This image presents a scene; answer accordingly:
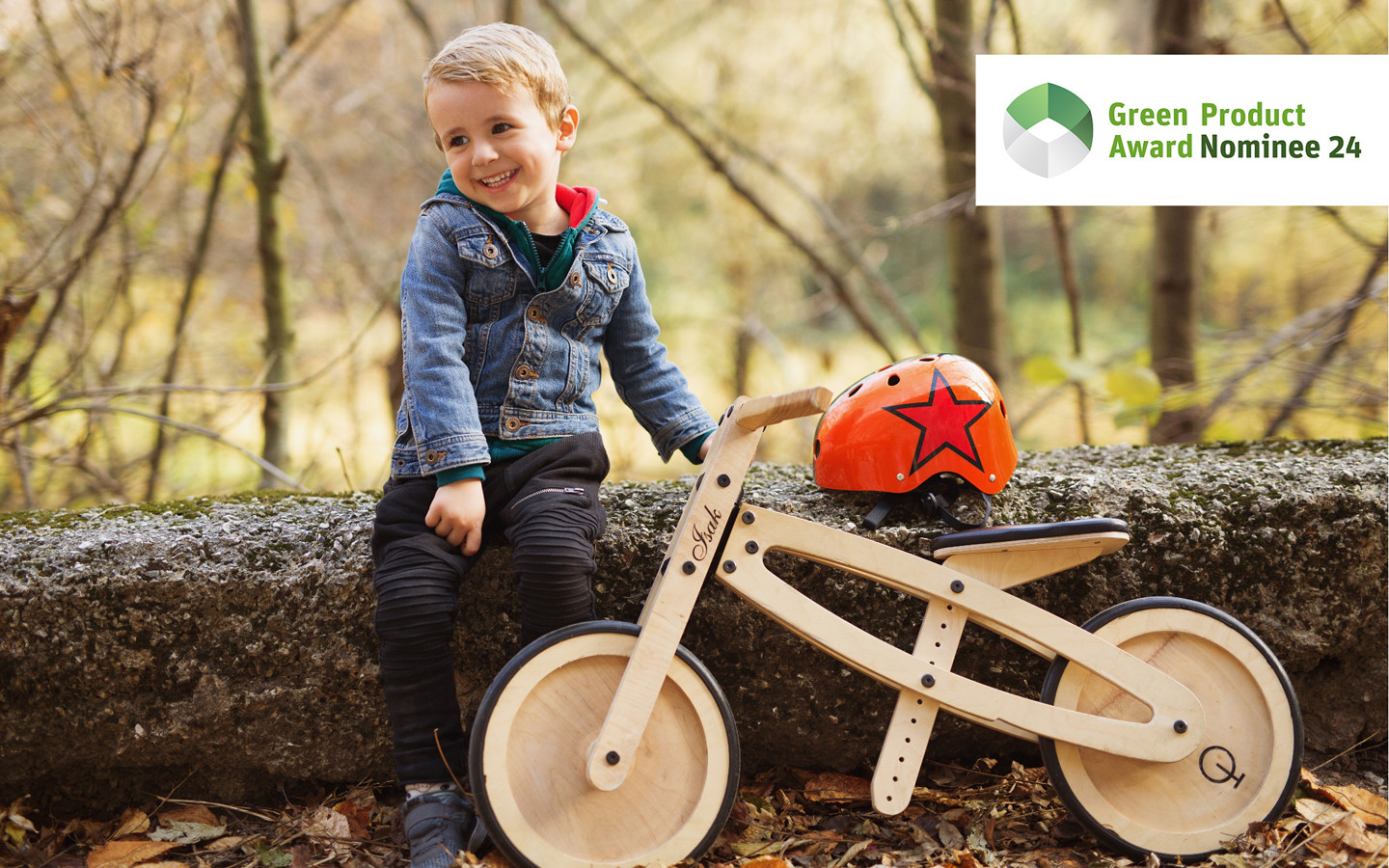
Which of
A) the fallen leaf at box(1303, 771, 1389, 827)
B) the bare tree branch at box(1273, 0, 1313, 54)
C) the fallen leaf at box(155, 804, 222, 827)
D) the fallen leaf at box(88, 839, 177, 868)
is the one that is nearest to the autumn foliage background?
the bare tree branch at box(1273, 0, 1313, 54)

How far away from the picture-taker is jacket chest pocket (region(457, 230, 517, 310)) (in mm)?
2127

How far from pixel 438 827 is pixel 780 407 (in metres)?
1.11

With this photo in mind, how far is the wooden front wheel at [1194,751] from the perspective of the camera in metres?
2.09

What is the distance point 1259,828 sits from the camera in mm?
2096

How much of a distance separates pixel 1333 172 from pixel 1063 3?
9.78ft

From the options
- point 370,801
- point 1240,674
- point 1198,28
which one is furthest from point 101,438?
point 1198,28

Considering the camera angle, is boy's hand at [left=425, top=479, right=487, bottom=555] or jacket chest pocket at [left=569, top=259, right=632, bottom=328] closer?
boy's hand at [left=425, top=479, right=487, bottom=555]

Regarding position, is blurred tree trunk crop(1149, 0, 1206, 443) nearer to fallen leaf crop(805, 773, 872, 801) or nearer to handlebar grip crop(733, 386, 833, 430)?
fallen leaf crop(805, 773, 872, 801)

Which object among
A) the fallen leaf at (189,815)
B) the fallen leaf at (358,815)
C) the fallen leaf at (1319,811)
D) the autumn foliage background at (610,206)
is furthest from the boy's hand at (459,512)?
the fallen leaf at (1319,811)

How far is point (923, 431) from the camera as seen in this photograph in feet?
7.39

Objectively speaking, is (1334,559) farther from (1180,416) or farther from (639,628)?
(1180,416)

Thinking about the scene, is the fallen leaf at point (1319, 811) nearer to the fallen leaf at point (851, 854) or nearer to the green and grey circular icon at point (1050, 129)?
the fallen leaf at point (851, 854)

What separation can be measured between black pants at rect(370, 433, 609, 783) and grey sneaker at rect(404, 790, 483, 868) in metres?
0.05

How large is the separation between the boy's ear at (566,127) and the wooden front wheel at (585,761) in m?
1.14
